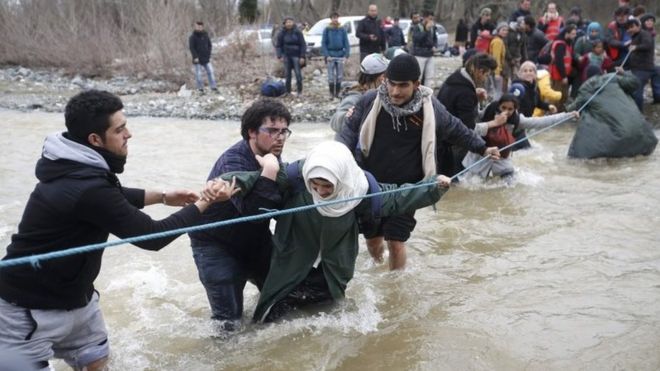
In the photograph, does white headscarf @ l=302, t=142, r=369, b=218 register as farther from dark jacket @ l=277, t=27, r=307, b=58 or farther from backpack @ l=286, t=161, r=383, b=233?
dark jacket @ l=277, t=27, r=307, b=58

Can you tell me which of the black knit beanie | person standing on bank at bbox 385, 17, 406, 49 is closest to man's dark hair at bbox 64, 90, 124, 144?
the black knit beanie

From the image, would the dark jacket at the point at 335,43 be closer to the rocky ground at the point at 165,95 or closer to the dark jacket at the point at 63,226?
the rocky ground at the point at 165,95

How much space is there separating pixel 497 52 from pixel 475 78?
4767 millimetres

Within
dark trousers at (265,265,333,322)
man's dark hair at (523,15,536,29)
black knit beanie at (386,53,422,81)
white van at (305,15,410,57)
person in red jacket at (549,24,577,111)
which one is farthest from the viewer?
white van at (305,15,410,57)

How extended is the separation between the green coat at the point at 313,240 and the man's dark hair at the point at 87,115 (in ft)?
3.31

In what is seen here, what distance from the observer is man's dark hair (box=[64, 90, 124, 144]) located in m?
2.46

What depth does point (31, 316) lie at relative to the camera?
8.17 feet

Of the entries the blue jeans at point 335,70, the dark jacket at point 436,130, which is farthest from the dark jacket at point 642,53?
the dark jacket at point 436,130

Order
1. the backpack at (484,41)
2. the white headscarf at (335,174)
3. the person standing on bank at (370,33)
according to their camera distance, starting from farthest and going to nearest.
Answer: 1. the person standing on bank at (370,33)
2. the backpack at (484,41)
3. the white headscarf at (335,174)

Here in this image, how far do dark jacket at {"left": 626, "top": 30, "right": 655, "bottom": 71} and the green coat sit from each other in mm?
7701

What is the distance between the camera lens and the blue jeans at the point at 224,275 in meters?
3.31

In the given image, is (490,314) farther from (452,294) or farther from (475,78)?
(475,78)

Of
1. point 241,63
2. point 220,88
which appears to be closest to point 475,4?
point 241,63

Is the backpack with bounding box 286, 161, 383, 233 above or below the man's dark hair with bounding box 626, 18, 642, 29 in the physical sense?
below
